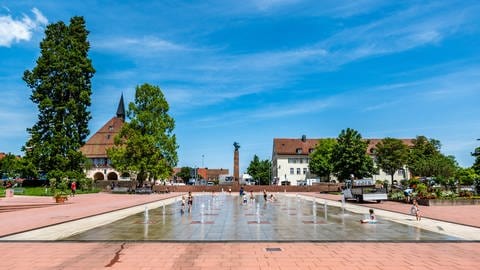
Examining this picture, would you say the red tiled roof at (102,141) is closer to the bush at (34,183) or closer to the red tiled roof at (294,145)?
the bush at (34,183)

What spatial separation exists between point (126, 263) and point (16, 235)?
728cm

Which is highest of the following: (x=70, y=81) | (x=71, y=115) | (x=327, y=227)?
(x=70, y=81)

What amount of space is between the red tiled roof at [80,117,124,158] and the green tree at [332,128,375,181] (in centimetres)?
5435

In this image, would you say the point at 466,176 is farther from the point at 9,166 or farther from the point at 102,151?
the point at 9,166

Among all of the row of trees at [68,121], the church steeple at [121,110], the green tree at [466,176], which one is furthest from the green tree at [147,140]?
the church steeple at [121,110]

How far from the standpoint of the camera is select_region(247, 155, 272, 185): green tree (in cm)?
12119

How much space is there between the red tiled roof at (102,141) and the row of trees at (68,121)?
36.9 m

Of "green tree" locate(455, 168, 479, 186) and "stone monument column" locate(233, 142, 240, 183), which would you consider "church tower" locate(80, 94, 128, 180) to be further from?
"green tree" locate(455, 168, 479, 186)

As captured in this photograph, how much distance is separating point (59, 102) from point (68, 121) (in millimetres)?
3654

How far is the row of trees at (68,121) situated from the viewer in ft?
154

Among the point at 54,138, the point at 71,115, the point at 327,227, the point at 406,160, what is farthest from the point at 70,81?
the point at 406,160

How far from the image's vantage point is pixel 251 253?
412 inches

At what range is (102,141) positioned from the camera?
305 ft

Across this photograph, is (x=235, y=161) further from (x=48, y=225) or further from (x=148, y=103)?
(x=48, y=225)
